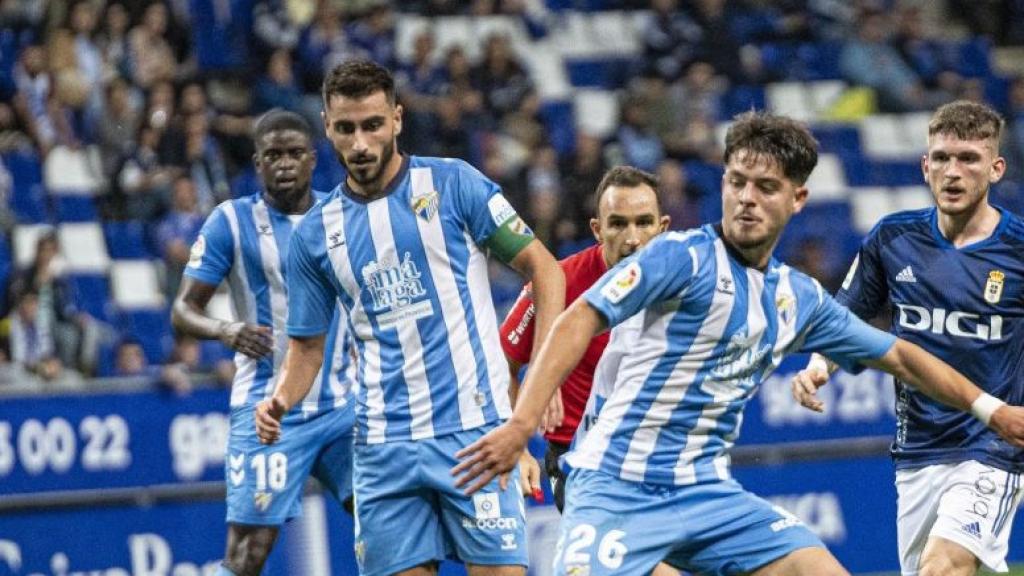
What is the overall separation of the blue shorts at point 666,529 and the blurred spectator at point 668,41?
1049 centimetres

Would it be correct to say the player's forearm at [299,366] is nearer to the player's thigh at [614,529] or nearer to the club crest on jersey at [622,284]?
the player's thigh at [614,529]

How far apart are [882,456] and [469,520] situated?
18.1 feet

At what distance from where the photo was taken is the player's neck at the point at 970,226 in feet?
22.9

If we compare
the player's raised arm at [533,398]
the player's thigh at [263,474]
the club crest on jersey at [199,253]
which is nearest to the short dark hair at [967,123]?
the player's raised arm at [533,398]

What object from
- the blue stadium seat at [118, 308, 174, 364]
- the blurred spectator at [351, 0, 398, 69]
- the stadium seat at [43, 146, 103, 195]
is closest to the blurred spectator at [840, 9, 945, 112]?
the blurred spectator at [351, 0, 398, 69]

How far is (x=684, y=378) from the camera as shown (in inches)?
215

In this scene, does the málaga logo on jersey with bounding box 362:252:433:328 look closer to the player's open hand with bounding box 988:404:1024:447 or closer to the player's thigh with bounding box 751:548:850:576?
the player's thigh with bounding box 751:548:850:576

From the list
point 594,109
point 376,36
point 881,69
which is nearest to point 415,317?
point 376,36

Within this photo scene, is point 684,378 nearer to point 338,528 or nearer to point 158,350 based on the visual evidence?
point 338,528

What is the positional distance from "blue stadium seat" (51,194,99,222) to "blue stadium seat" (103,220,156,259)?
0.32 metres

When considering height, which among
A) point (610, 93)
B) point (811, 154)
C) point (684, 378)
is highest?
point (610, 93)

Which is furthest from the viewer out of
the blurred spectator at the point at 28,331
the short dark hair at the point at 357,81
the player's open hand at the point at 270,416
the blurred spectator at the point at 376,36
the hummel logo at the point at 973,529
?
the blurred spectator at the point at 376,36

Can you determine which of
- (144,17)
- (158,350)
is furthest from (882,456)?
(144,17)

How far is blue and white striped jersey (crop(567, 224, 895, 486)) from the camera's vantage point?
5402mm
